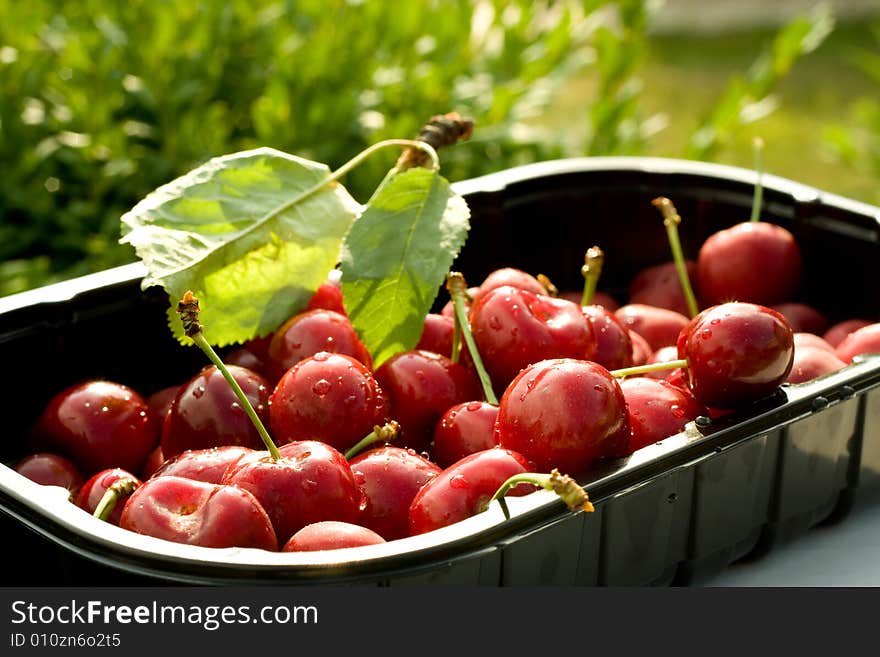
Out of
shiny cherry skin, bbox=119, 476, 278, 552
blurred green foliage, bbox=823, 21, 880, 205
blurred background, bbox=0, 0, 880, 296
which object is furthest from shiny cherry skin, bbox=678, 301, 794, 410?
blurred green foliage, bbox=823, 21, 880, 205

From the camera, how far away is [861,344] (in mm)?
1487

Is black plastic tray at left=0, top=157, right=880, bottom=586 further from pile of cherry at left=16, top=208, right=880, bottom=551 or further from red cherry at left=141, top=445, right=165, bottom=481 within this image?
red cherry at left=141, top=445, right=165, bottom=481

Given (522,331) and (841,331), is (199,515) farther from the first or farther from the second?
(841,331)

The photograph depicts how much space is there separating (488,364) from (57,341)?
1.68 ft

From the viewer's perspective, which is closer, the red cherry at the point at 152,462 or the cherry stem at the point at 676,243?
the red cherry at the point at 152,462

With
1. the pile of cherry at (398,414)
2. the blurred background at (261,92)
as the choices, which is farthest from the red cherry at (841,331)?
the blurred background at (261,92)

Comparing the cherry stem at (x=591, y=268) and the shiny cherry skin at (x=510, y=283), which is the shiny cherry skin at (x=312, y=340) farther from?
the cherry stem at (x=591, y=268)

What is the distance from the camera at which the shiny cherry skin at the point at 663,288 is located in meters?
1.72

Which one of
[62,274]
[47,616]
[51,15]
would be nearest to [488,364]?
[47,616]

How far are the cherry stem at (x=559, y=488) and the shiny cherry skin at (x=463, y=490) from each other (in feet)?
0.20

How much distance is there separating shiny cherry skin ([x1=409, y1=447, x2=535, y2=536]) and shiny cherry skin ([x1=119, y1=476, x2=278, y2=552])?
0.13 metres

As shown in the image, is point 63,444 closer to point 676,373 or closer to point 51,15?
point 676,373

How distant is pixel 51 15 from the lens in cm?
284

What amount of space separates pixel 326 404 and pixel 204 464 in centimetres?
14
